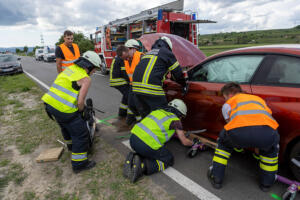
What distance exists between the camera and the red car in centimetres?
216

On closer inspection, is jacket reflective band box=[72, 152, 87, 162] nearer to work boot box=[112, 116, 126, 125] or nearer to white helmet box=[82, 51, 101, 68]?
white helmet box=[82, 51, 101, 68]

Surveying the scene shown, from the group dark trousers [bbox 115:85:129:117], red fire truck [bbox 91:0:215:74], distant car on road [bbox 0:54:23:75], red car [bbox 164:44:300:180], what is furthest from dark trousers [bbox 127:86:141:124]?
distant car on road [bbox 0:54:23:75]

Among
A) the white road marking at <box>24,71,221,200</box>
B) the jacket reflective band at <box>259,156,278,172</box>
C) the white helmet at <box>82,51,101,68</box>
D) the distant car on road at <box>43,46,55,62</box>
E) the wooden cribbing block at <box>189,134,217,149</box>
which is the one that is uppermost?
the distant car on road at <box>43,46,55,62</box>

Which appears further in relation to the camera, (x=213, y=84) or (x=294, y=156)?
(x=213, y=84)

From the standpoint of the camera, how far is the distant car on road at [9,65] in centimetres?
1263

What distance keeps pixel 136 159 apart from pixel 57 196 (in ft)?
3.31

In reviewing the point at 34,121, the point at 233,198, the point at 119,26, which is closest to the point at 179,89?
the point at 233,198

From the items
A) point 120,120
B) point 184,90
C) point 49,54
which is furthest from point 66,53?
point 49,54

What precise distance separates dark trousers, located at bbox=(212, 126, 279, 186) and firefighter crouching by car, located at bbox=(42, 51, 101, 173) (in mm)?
1750

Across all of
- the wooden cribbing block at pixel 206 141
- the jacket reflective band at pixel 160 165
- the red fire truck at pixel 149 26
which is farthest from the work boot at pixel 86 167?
the red fire truck at pixel 149 26

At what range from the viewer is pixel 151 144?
2613mm

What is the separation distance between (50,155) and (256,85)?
3089mm

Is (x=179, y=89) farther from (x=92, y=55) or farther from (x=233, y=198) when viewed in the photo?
(x=233, y=198)

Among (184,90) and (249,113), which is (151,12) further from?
(249,113)
